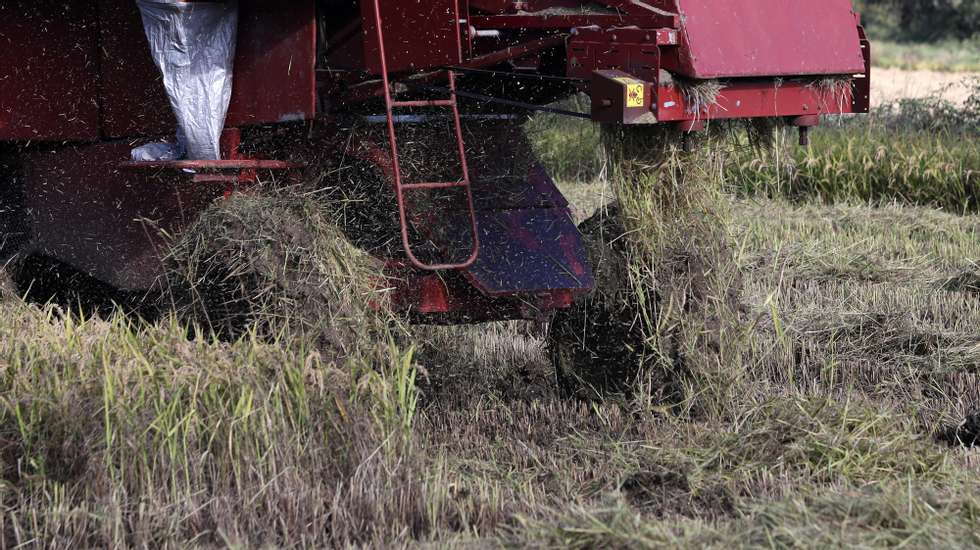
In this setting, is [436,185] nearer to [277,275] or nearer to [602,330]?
[277,275]

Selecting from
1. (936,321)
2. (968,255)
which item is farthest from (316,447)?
(968,255)

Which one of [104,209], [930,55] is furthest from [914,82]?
[104,209]

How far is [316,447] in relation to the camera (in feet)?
12.2

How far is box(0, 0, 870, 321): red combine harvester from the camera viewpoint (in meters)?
4.11

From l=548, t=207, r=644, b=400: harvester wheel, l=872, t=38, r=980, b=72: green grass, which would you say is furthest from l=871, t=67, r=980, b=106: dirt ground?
l=548, t=207, r=644, b=400: harvester wheel

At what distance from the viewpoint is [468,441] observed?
14.3 feet

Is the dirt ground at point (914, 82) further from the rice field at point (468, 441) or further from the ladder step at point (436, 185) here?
the ladder step at point (436, 185)

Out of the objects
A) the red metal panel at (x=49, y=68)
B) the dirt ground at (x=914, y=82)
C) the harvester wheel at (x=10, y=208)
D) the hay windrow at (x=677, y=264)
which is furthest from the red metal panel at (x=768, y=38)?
the dirt ground at (x=914, y=82)

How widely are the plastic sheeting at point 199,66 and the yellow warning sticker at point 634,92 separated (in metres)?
1.50

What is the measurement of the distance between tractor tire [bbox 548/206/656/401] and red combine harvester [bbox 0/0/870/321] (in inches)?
3.9

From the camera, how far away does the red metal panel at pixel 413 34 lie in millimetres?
4195

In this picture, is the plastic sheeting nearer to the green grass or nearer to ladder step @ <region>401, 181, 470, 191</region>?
ladder step @ <region>401, 181, 470, 191</region>

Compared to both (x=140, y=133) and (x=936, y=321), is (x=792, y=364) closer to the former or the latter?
(x=936, y=321)

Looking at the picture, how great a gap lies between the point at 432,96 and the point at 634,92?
1040 mm
